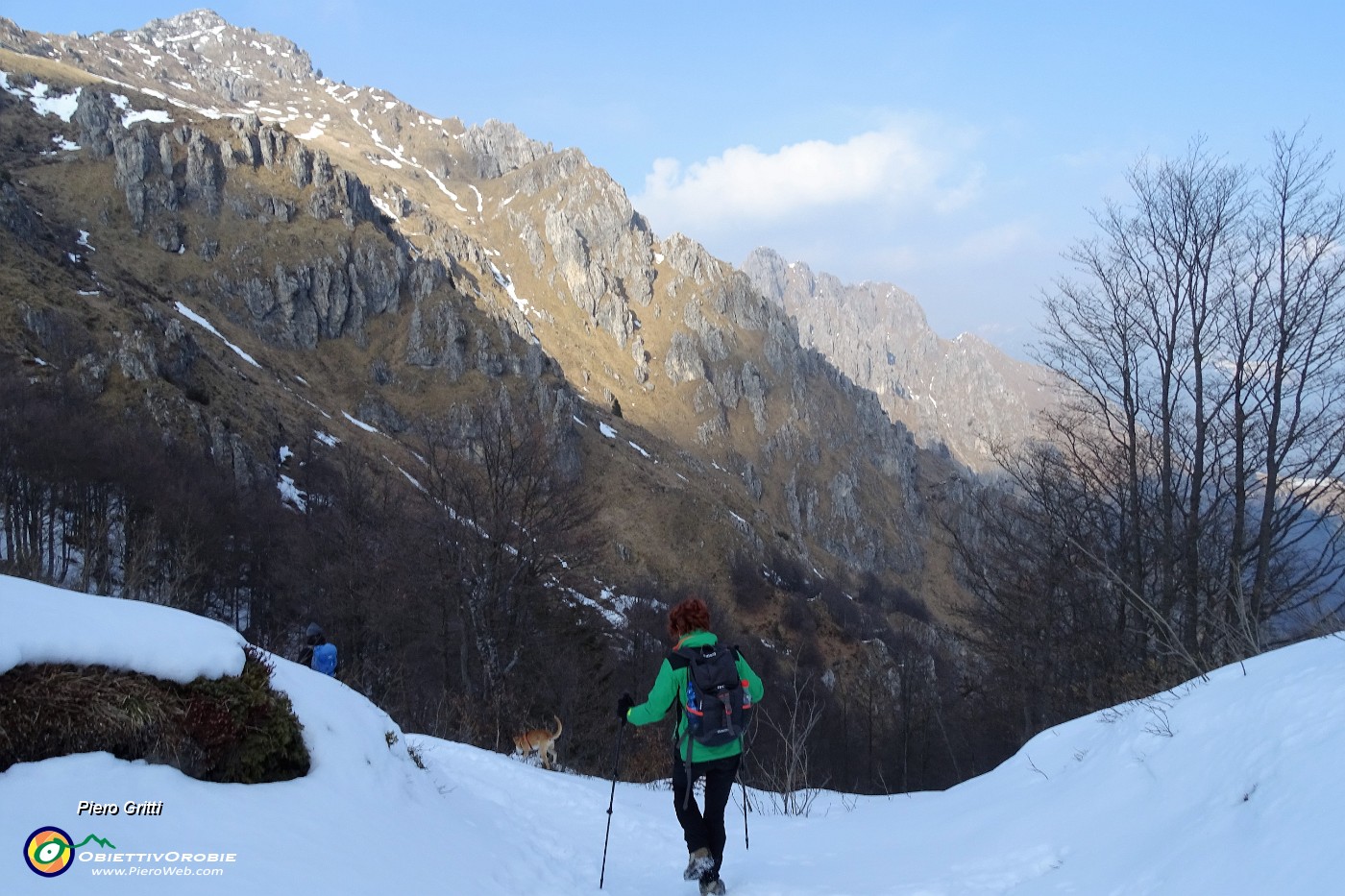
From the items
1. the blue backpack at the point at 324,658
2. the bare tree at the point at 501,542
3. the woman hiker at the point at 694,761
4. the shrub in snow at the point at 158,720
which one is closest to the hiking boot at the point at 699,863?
the woman hiker at the point at 694,761

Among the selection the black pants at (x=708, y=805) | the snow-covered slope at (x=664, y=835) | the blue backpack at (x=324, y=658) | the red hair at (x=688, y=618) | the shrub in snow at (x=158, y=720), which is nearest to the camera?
the snow-covered slope at (x=664, y=835)

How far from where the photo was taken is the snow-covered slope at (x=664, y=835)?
2930 mm

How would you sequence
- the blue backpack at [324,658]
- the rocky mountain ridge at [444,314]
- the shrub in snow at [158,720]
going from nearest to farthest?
the shrub in snow at [158,720] → the blue backpack at [324,658] → the rocky mountain ridge at [444,314]

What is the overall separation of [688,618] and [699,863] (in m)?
1.48

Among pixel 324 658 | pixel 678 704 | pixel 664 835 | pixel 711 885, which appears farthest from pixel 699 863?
pixel 324 658

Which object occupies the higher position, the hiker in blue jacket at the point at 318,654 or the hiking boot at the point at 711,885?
the hiker in blue jacket at the point at 318,654

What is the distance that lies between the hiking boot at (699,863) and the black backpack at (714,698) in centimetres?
67

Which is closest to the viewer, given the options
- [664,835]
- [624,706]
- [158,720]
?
[158,720]

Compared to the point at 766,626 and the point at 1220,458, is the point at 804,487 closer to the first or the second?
the point at 766,626

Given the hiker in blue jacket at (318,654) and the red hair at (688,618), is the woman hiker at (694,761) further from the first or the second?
the hiker in blue jacket at (318,654)

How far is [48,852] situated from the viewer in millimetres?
2719

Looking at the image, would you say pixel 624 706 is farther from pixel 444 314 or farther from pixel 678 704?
pixel 444 314

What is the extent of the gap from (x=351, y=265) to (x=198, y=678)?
94.2 metres

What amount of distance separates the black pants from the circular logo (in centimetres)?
312
